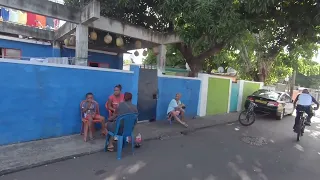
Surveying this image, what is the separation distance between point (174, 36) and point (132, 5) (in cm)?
230

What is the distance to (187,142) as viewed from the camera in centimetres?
641

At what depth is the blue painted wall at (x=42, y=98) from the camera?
16.2 ft

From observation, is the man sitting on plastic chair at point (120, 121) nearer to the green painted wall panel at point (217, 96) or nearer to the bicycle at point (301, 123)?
the bicycle at point (301, 123)

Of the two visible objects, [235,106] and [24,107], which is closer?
[24,107]

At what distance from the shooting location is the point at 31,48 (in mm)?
11203

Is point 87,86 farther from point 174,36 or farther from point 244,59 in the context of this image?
point 244,59

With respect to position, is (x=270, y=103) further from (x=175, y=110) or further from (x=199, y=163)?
(x=199, y=163)

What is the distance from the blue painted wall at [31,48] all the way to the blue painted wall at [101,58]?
0.57 meters

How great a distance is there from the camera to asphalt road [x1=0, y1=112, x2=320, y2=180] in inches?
159

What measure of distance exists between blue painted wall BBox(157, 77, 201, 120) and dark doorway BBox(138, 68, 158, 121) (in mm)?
232

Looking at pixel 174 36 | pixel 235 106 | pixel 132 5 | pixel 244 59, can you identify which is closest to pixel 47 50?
pixel 132 5

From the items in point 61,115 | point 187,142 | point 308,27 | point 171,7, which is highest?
point 171,7

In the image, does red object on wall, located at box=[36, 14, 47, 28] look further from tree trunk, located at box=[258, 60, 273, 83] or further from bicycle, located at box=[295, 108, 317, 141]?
tree trunk, located at box=[258, 60, 273, 83]

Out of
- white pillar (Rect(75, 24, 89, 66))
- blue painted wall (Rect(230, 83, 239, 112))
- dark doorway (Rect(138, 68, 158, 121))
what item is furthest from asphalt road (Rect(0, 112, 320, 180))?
blue painted wall (Rect(230, 83, 239, 112))
